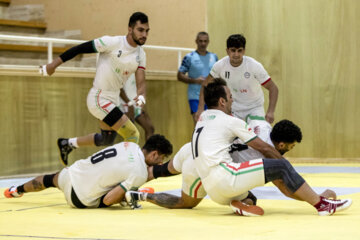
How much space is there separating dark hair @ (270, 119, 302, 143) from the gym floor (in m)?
0.61

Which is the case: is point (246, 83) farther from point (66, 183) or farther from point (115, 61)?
point (66, 183)

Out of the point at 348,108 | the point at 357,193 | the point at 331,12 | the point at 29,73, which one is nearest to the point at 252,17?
the point at 331,12

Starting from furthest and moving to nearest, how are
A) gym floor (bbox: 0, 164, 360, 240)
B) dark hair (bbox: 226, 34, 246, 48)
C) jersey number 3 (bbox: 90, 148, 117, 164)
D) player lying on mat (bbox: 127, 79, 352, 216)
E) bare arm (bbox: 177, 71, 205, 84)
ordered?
1. bare arm (bbox: 177, 71, 205, 84)
2. dark hair (bbox: 226, 34, 246, 48)
3. jersey number 3 (bbox: 90, 148, 117, 164)
4. player lying on mat (bbox: 127, 79, 352, 216)
5. gym floor (bbox: 0, 164, 360, 240)

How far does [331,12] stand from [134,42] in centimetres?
488

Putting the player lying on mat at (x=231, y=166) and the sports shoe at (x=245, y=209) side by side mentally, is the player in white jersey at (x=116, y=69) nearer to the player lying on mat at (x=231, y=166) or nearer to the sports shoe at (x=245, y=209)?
the player lying on mat at (x=231, y=166)

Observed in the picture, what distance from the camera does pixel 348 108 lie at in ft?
41.5

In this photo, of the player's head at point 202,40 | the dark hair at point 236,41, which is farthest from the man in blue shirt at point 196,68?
the dark hair at point 236,41

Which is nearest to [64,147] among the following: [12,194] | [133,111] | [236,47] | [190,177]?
[133,111]

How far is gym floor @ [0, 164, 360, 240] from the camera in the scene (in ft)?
15.8

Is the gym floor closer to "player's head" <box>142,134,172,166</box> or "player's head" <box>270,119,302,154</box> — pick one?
"player's head" <box>142,134,172,166</box>

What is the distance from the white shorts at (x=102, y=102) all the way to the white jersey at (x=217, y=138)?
3483 mm

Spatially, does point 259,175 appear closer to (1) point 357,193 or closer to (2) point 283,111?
(1) point 357,193

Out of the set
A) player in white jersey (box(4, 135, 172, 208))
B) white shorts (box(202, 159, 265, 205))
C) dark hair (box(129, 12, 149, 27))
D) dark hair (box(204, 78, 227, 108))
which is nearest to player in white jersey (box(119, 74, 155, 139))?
dark hair (box(129, 12, 149, 27))

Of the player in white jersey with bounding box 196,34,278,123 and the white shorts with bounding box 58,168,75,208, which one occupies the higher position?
the player in white jersey with bounding box 196,34,278,123
